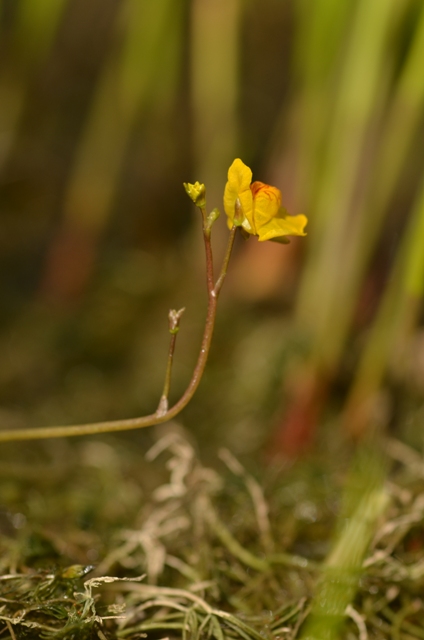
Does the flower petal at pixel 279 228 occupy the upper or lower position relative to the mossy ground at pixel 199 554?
upper

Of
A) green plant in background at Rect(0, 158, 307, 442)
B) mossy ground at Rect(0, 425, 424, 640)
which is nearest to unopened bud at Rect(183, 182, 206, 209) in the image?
green plant in background at Rect(0, 158, 307, 442)

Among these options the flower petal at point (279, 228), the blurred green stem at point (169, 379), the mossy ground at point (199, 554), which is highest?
the flower petal at point (279, 228)

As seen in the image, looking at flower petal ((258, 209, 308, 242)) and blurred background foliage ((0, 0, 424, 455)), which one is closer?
flower petal ((258, 209, 308, 242))

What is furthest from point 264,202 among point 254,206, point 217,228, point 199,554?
point 217,228

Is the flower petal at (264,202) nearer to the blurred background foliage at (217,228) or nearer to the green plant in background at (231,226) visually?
the green plant in background at (231,226)

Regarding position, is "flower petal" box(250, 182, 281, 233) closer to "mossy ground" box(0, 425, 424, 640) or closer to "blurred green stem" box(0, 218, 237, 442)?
"blurred green stem" box(0, 218, 237, 442)

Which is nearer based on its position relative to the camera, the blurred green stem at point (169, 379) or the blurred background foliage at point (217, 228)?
the blurred green stem at point (169, 379)

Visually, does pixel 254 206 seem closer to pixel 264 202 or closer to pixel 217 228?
pixel 264 202

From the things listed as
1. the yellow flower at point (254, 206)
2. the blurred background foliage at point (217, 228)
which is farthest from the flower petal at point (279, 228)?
the blurred background foliage at point (217, 228)

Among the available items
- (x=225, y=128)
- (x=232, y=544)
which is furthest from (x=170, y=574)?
(x=225, y=128)
